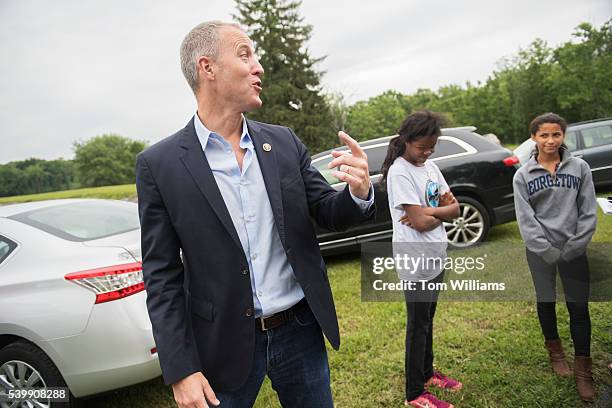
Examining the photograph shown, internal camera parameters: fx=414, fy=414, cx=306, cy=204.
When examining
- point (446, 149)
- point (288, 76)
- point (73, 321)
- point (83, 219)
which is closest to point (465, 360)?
point (73, 321)

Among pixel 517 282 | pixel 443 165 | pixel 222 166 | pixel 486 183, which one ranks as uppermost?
pixel 222 166

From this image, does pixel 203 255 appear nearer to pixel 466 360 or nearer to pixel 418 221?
pixel 418 221

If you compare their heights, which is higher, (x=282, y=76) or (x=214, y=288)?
(x=282, y=76)

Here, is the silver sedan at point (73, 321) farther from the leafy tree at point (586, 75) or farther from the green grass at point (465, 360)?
the leafy tree at point (586, 75)

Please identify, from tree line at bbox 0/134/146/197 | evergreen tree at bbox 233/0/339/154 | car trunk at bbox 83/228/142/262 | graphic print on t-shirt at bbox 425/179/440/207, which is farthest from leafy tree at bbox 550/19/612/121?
car trunk at bbox 83/228/142/262

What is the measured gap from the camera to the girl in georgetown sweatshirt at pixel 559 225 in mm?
2527

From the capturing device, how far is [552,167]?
2672 millimetres

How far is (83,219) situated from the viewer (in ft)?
11.2

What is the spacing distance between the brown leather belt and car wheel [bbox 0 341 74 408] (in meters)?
1.93

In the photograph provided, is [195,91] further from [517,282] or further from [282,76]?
[282,76]

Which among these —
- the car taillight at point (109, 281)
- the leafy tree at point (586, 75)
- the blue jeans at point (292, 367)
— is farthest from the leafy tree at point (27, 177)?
the leafy tree at point (586, 75)

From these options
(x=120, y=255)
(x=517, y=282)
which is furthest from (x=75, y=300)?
(x=517, y=282)

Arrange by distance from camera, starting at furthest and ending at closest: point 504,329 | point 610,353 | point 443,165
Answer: point 443,165, point 504,329, point 610,353

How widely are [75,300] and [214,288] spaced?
1.65m
